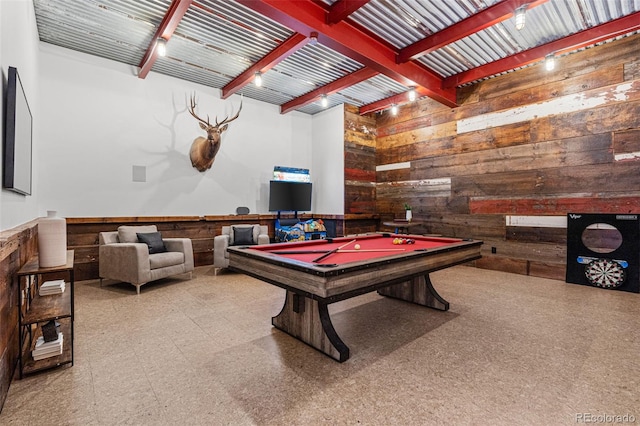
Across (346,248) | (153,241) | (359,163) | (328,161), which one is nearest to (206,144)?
(153,241)

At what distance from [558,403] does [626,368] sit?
2.92 ft

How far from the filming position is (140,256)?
4.06 m

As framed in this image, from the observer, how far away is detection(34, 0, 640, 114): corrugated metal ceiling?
3.65 m

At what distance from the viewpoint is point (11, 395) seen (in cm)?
188

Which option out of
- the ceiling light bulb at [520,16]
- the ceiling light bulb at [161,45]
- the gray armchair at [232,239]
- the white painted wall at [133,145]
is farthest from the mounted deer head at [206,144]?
the ceiling light bulb at [520,16]

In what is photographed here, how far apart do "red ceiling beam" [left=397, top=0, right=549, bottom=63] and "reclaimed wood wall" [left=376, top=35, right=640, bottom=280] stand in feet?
6.57

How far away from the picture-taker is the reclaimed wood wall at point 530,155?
14.0 feet

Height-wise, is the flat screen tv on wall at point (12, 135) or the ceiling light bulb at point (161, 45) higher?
the ceiling light bulb at point (161, 45)

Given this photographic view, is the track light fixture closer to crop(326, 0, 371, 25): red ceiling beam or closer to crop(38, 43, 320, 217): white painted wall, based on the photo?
crop(326, 0, 371, 25): red ceiling beam

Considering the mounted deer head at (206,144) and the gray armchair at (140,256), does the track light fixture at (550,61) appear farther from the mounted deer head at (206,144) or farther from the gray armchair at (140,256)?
the gray armchair at (140,256)

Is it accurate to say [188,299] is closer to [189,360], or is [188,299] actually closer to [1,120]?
[189,360]

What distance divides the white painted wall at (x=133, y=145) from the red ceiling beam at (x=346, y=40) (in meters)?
3.13

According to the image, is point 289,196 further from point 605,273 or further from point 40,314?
point 605,273

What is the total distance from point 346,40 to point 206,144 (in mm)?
3020
